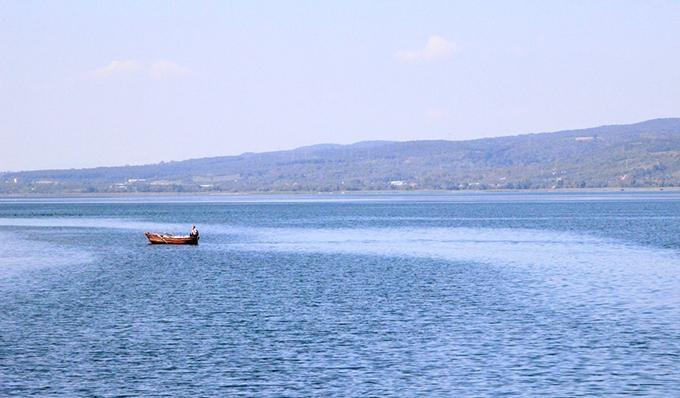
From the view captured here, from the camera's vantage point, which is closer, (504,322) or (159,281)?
(504,322)

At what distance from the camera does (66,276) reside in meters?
68.8

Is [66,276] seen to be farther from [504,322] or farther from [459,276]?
[504,322]

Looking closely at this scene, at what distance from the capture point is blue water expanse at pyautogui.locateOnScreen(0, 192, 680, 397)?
107 ft

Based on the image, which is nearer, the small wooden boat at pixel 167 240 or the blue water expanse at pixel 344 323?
the blue water expanse at pixel 344 323

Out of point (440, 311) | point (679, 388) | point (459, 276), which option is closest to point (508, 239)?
point (459, 276)

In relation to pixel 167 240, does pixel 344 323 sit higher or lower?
higher

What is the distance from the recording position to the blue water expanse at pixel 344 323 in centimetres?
3253

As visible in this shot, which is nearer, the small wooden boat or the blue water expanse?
the blue water expanse

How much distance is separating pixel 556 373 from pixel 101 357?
14.5 meters

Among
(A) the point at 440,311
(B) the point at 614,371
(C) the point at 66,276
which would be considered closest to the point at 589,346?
(B) the point at 614,371

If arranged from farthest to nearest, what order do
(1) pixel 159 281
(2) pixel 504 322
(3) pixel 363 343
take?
(1) pixel 159 281
(2) pixel 504 322
(3) pixel 363 343

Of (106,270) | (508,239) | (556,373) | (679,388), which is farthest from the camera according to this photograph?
(508,239)

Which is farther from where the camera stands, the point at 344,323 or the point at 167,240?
the point at 167,240

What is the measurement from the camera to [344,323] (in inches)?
1748
